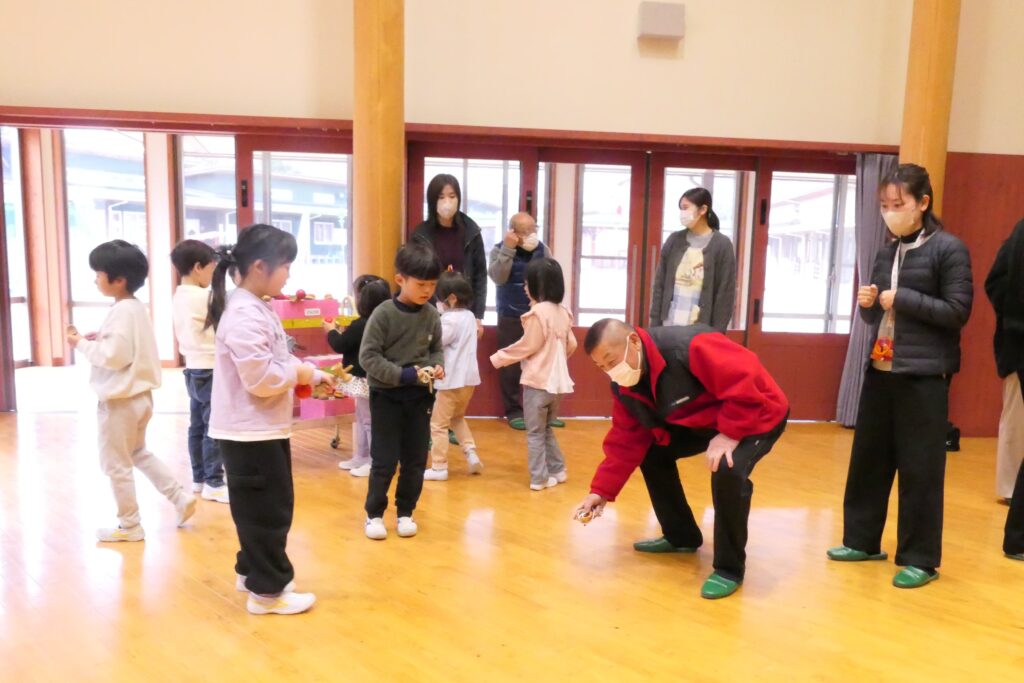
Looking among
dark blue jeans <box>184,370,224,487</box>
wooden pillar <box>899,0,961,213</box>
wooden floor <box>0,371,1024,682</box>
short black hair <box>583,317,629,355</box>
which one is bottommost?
wooden floor <box>0,371,1024,682</box>

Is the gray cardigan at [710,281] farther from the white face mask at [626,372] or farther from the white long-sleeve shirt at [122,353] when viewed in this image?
the white long-sleeve shirt at [122,353]

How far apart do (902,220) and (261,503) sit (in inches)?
100

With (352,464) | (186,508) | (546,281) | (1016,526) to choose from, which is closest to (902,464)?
(1016,526)

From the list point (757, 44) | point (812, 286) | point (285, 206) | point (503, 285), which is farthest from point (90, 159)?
point (812, 286)

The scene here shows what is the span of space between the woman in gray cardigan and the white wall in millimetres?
1570

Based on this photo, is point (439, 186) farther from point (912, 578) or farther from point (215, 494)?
point (912, 578)

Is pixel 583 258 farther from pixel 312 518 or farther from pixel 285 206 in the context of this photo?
pixel 312 518

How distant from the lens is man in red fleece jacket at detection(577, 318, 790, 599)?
2719 mm

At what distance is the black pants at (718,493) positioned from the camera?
2.81m

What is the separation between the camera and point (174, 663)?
2297 millimetres

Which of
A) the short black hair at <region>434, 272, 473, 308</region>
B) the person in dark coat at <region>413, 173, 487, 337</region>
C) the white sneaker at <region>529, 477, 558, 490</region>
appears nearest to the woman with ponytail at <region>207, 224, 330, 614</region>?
the short black hair at <region>434, 272, 473, 308</region>

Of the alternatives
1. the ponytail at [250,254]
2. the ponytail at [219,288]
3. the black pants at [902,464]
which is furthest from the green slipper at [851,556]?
the ponytail at [219,288]

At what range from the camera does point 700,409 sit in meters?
2.84

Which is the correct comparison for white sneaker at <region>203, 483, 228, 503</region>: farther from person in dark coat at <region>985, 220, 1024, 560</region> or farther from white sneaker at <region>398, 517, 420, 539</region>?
person in dark coat at <region>985, 220, 1024, 560</region>
